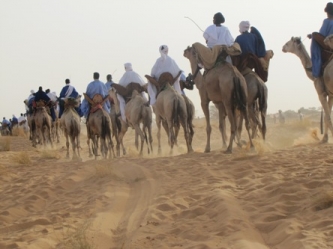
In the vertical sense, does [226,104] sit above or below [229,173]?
above

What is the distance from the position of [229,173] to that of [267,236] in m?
3.94

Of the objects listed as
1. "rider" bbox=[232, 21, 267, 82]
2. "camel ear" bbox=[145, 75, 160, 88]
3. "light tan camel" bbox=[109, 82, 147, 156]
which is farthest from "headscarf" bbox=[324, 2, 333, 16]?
"light tan camel" bbox=[109, 82, 147, 156]

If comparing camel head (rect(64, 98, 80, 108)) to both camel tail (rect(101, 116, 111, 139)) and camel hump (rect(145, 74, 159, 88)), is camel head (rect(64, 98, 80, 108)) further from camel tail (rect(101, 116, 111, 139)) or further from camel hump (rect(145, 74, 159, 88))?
camel hump (rect(145, 74, 159, 88))

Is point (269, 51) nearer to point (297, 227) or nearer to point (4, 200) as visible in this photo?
point (4, 200)

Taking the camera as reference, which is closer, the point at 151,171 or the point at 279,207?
the point at 279,207

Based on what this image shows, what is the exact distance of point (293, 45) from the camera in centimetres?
1616

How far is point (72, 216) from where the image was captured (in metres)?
8.64

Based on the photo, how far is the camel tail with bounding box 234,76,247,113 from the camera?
13.3 m

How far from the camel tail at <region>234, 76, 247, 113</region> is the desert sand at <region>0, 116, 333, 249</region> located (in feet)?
3.48

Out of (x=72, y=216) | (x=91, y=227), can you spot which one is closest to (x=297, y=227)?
(x=91, y=227)

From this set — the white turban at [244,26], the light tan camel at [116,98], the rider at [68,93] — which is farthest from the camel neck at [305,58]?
the rider at [68,93]

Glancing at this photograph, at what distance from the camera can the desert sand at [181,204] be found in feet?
22.2

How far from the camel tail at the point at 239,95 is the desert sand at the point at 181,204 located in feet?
3.48

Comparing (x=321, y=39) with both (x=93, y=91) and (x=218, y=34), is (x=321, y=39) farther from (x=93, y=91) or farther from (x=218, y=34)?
(x=93, y=91)
